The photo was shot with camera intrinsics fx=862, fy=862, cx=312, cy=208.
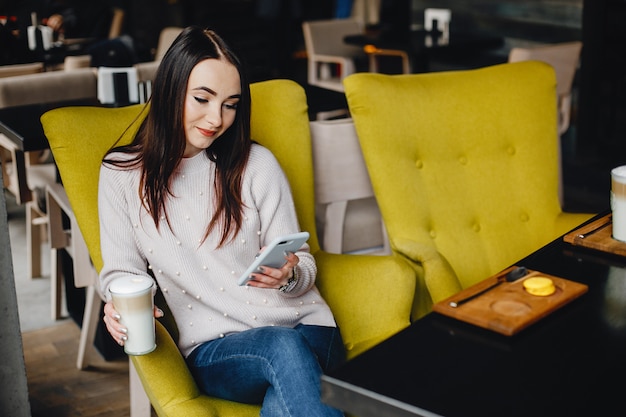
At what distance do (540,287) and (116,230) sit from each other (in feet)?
2.91

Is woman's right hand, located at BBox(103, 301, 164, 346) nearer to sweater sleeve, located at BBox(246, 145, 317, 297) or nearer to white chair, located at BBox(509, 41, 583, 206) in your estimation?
sweater sleeve, located at BBox(246, 145, 317, 297)

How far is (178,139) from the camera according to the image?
1.90 meters

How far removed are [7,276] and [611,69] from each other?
4.44 m

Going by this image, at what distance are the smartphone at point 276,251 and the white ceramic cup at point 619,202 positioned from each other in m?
0.67

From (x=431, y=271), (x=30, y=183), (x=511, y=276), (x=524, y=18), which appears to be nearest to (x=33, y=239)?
(x=30, y=183)

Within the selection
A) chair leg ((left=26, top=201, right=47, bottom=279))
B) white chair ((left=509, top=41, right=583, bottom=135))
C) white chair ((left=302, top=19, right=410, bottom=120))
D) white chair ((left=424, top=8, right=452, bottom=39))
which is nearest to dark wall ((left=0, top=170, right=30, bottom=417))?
chair leg ((left=26, top=201, right=47, bottom=279))

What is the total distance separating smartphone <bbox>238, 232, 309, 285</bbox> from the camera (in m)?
1.67

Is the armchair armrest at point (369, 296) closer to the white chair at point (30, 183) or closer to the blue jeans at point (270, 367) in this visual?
the blue jeans at point (270, 367)

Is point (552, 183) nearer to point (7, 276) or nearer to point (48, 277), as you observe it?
point (7, 276)

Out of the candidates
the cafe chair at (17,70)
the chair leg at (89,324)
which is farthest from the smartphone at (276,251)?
the cafe chair at (17,70)

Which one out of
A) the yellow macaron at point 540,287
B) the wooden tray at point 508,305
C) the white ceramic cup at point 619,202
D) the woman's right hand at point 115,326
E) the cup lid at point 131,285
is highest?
the white ceramic cup at point 619,202

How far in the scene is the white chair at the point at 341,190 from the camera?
257 cm

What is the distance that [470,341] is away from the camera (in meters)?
1.44

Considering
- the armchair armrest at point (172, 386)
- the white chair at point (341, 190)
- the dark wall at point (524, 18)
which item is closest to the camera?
the armchair armrest at point (172, 386)
